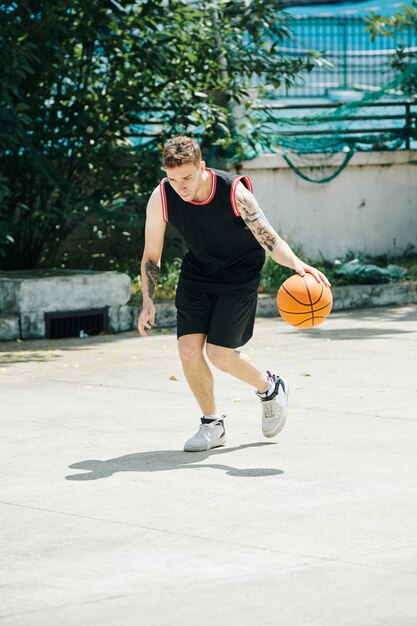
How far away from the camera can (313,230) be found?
1608 cm

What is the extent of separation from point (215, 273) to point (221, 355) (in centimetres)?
46

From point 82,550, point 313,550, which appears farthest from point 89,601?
point 313,550

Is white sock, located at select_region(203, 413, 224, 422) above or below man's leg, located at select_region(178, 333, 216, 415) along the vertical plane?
below

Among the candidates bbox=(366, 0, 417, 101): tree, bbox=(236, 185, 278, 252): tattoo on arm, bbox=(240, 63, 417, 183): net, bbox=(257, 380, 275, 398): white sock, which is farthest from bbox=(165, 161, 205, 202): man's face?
bbox=(366, 0, 417, 101): tree

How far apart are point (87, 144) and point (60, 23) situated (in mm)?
1559

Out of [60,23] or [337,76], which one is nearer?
[60,23]

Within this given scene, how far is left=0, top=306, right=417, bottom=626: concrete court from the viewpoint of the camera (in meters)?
4.33

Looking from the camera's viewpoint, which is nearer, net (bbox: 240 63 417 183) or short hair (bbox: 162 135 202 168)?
short hair (bbox: 162 135 202 168)

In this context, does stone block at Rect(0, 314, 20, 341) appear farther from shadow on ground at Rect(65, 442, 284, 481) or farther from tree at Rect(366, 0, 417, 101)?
tree at Rect(366, 0, 417, 101)

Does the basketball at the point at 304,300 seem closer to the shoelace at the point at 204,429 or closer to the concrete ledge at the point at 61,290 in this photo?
the shoelace at the point at 204,429

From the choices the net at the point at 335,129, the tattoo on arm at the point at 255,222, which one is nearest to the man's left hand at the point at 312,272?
the tattoo on arm at the point at 255,222

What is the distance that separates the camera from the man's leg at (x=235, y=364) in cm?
709

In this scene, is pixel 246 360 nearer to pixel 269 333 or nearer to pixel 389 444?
pixel 389 444

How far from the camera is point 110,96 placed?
13930mm
